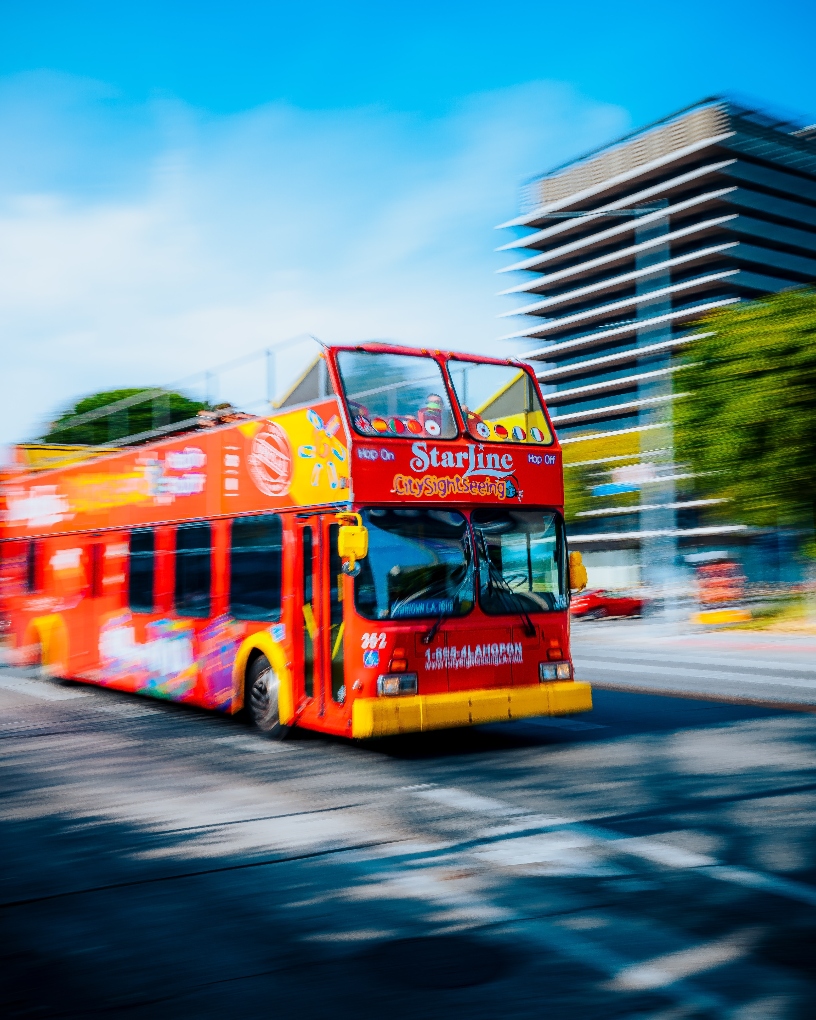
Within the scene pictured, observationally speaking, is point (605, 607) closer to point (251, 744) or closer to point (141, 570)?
point (141, 570)

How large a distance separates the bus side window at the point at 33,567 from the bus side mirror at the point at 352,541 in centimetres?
904

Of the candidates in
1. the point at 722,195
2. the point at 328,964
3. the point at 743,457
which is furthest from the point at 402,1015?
the point at 722,195

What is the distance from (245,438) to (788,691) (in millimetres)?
7926

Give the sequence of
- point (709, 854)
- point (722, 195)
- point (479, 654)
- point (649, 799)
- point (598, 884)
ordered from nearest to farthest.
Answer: point (598, 884) → point (709, 854) → point (649, 799) → point (479, 654) → point (722, 195)

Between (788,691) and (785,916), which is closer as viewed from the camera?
(785,916)

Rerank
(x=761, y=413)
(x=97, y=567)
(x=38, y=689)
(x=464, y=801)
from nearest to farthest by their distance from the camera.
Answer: (x=464, y=801)
(x=97, y=567)
(x=38, y=689)
(x=761, y=413)

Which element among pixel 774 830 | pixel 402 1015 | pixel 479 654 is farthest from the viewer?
pixel 479 654

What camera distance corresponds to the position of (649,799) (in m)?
7.66

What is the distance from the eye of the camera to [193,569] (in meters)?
12.0

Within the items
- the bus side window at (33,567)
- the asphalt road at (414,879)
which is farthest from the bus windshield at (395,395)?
the bus side window at (33,567)

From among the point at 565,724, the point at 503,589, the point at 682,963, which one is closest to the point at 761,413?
the point at 565,724

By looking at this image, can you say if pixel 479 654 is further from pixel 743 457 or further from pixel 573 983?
pixel 743 457

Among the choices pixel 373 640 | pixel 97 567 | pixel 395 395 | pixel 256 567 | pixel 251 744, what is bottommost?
pixel 251 744

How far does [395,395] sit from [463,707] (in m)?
2.73
